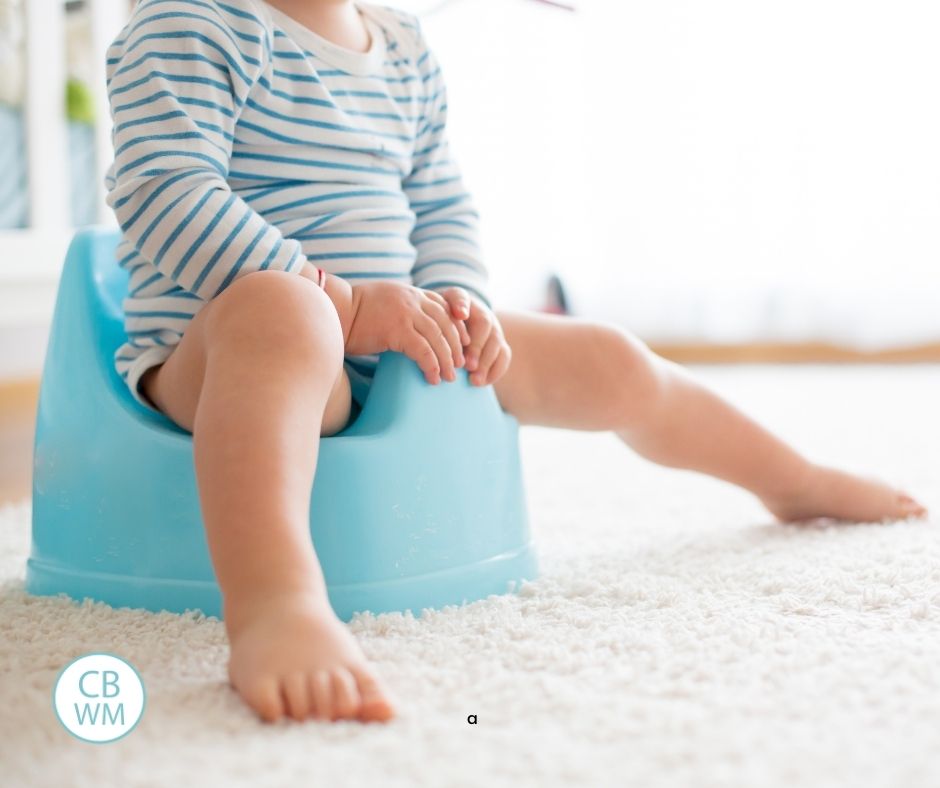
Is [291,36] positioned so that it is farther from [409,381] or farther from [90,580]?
[90,580]

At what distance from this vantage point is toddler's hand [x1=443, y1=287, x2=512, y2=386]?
2.67 feet

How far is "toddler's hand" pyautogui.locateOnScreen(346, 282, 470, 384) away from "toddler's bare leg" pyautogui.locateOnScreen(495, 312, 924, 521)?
0.10 meters

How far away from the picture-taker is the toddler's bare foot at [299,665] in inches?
21.8

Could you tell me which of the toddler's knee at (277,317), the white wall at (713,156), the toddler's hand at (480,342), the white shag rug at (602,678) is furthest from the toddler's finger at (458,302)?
the white wall at (713,156)

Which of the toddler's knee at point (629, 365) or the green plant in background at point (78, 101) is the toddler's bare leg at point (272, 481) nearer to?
the toddler's knee at point (629, 365)

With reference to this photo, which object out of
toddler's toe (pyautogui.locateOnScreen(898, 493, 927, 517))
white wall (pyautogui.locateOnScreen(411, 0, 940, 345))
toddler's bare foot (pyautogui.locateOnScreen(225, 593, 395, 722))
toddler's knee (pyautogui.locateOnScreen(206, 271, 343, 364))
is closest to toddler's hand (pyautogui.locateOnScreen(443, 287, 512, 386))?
toddler's knee (pyautogui.locateOnScreen(206, 271, 343, 364))

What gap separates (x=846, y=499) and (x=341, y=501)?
48 centimetres

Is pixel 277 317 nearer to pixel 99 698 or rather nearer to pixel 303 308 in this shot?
pixel 303 308

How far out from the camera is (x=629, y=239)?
2.46m

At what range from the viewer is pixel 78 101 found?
5.85ft

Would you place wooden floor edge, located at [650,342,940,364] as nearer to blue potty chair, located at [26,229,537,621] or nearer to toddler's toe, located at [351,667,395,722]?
blue potty chair, located at [26,229,537,621]

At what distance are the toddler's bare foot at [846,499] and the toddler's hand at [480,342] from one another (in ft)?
1.08

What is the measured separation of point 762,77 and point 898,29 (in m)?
0.26

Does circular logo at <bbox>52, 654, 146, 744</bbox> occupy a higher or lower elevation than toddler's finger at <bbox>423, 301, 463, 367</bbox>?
lower
